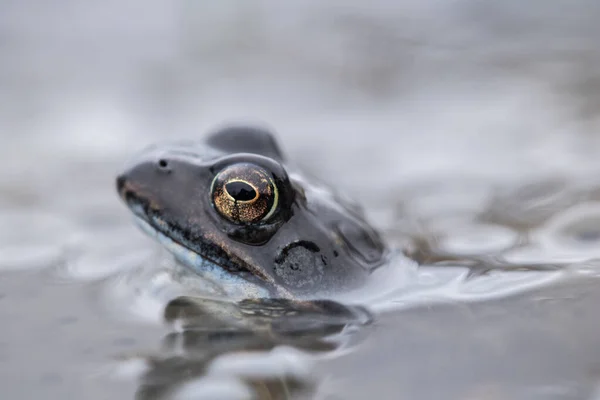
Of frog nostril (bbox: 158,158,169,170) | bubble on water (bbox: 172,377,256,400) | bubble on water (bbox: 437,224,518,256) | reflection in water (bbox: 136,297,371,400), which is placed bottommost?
bubble on water (bbox: 172,377,256,400)

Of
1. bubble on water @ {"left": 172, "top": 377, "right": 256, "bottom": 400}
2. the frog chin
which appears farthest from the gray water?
the frog chin

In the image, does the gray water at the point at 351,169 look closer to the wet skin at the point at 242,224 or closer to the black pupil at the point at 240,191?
the wet skin at the point at 242,224

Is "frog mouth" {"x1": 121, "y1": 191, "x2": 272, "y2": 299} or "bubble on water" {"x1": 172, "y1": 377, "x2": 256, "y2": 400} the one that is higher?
"frog mouth" {"x1": 121, "y1": 191, "x2": 272, "y2": 299}

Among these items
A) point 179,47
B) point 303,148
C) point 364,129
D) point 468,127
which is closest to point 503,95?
point 468,127

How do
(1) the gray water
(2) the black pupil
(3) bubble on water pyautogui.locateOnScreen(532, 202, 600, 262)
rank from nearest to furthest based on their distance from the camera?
(1) the gray water
(2) the black pupil
(3) bubble on water pyautogui.locateOnScreen(532, 202, 600, 262)

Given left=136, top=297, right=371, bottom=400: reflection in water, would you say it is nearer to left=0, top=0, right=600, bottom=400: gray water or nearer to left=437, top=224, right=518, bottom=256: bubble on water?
left=0, top=0, right=600, bottom=400: gray water

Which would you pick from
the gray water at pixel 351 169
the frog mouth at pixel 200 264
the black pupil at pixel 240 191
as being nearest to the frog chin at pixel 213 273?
the frog mouth at pixel 200 264

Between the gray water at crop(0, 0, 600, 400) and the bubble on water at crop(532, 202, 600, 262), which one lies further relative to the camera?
the bubble on water at crop(532, 202, 600, 262)
